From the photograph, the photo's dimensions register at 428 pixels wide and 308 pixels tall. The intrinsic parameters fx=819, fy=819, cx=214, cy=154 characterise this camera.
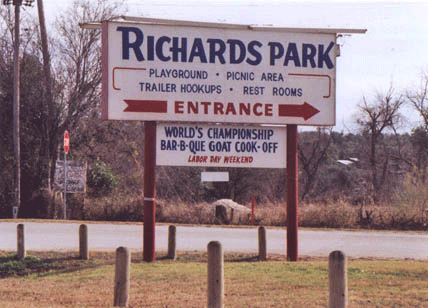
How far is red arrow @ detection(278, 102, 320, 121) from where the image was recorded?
15875 mm

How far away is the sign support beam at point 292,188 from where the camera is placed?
15.8 meters

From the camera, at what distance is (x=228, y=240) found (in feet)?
68.9

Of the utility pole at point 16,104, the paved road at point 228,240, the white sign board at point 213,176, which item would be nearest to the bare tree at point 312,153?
Answer: the utility pole at point 16,104

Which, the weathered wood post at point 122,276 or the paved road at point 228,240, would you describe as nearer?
the weathered wood post at point 122,276

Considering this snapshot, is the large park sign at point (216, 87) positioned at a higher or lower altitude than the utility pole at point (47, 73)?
lower

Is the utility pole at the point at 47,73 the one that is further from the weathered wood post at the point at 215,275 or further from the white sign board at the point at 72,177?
the weathered wood post at the point at 215,275

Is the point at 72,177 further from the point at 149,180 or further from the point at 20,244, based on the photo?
the point at 149,180

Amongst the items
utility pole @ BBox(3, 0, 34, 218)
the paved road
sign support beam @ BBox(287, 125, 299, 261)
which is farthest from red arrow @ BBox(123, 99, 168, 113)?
utility pole @ BBox(3, 0, 34, 218)

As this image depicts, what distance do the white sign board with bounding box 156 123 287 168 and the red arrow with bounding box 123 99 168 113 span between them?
0.31 m

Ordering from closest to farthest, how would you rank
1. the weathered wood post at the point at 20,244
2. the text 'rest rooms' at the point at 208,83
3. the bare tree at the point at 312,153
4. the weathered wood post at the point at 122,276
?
1. the weathered wood post at the point at 122,276
2. the text 'rest rooms' at the point at 208,83
3. the weathered wood post at the point at 20,244
4. the bare tree at the point at 312,153

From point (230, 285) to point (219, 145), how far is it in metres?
3.91

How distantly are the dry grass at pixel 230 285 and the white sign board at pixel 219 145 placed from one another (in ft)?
6.35

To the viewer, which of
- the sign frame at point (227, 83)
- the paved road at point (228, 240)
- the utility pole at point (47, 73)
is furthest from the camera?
the utility pole at point (47, 73)

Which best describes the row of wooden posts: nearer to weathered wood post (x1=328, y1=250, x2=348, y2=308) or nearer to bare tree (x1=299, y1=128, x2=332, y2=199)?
weathered wood post (x1=328, y1=250, x2=348, y2=308)
